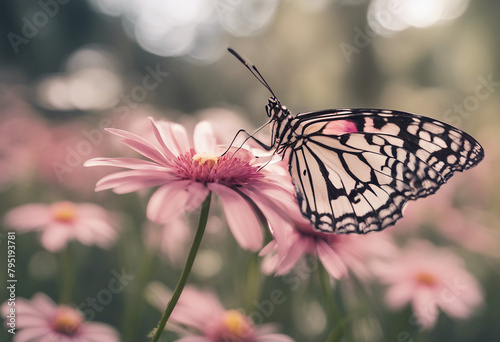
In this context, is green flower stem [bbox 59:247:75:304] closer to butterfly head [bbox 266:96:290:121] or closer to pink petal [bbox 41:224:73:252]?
pink petal [bbox 41:224:73:252]

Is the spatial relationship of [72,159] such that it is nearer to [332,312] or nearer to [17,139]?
[17,139]

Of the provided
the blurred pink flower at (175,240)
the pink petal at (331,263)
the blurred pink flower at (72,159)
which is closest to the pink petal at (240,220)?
the pink petal at (331,263)

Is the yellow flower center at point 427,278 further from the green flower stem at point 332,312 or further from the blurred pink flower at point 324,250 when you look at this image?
the green flower stem at point 332,312

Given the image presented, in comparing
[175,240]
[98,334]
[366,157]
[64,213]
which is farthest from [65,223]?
[366,157]

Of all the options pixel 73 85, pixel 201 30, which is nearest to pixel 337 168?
pixel 73 85

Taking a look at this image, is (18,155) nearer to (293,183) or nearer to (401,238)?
(293,183)

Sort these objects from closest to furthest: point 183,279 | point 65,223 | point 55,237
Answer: point 183,279, point 55,237, point 65,223
